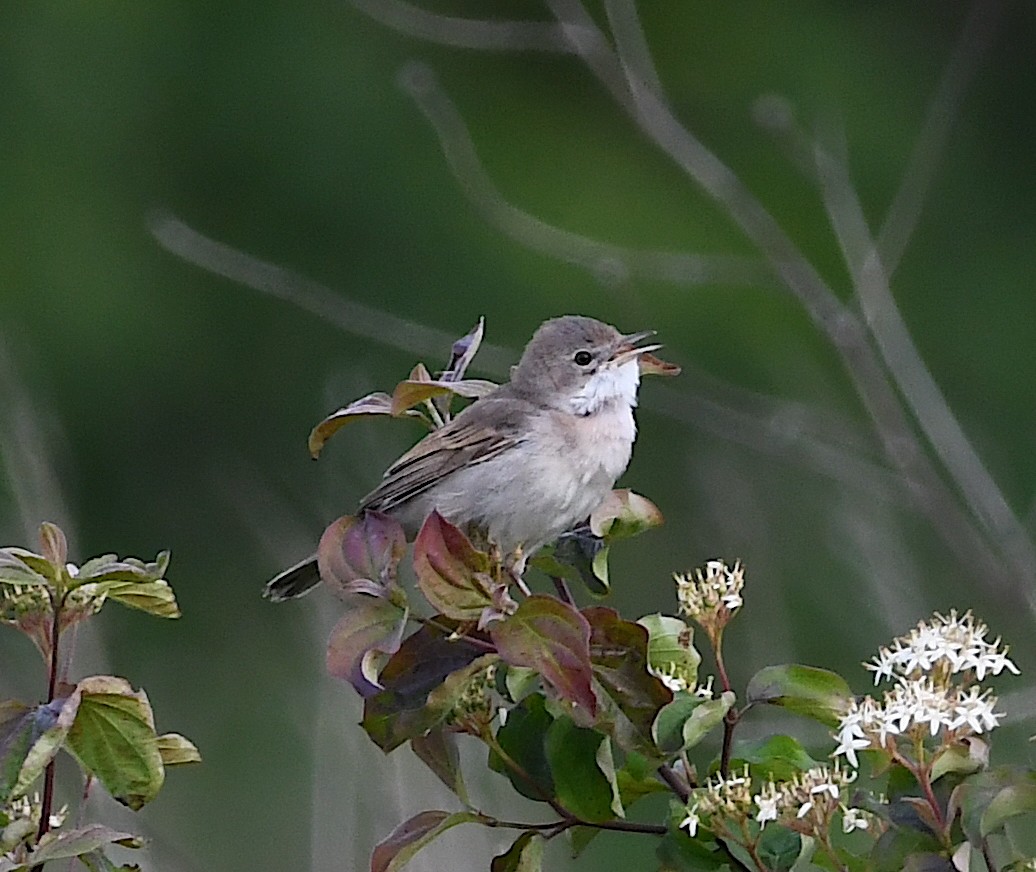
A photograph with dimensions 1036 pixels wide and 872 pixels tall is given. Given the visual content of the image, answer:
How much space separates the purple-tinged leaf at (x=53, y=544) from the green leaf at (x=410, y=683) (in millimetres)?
243

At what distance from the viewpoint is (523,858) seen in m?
1.32

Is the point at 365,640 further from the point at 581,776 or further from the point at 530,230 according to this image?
the point at 530,230

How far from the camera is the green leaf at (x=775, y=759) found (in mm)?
1351

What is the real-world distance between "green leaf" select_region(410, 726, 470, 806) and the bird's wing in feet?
3.51

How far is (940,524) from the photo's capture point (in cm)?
279

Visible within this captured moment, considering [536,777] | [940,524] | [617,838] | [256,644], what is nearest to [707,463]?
[617,838]

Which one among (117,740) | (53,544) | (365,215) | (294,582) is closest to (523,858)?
(117,740)

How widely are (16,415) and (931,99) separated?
17.6 ft

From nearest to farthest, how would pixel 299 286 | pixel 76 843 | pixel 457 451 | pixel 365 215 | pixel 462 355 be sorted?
pixel 76 843 → pixel 462 355 → pixel 457 451 → pixel 299 286 → pixel 365 215

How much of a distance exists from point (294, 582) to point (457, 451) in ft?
1.13

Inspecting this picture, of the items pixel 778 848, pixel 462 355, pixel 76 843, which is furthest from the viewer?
pixel 462 355

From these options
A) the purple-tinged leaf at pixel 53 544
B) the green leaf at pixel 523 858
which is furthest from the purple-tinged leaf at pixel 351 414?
the green leaf at pixel 523 858

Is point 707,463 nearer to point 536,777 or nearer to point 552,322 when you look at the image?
point 552,322

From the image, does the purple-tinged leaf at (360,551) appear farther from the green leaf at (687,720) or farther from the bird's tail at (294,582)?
the bird's tail at (294,582)
